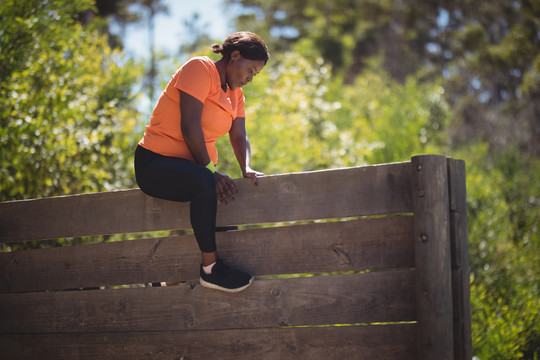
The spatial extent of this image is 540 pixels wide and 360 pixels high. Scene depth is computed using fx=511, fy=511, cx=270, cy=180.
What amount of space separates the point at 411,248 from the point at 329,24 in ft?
69.9

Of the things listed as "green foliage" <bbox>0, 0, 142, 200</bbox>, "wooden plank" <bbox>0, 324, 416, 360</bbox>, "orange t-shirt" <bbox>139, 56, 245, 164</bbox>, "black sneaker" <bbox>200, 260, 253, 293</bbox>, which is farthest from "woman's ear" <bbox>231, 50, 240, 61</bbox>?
"green foliage" <bbox>0, 0, 142, 200</bbox>

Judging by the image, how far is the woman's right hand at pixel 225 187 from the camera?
291cm

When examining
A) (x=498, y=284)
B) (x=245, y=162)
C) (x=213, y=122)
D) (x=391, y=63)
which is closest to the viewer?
(x=213, y=122)

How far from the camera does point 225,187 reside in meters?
2.92

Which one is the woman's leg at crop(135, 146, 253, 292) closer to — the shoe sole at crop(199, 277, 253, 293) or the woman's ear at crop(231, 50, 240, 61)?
the shoe sole at crop(199, 277, 253, 293)

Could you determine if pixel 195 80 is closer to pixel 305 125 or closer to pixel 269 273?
pixel 269 273

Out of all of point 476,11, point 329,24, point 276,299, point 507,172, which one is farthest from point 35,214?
point 476,11

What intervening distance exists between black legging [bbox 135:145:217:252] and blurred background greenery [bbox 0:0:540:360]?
7.27 ft

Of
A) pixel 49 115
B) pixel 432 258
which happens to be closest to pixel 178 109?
pixel 432 258

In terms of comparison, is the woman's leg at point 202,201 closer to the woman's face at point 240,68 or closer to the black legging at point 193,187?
the black legging at point 193,187

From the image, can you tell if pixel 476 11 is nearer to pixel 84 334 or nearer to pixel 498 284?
pixel 498 284

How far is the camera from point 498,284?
789 cm

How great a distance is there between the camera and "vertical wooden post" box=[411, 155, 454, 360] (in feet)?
7.81

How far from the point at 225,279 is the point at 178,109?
100 cm
